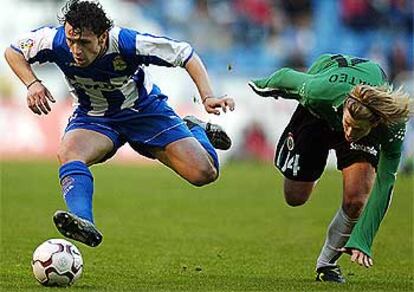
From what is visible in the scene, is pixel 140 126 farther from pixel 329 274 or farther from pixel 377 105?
pixel 377 105

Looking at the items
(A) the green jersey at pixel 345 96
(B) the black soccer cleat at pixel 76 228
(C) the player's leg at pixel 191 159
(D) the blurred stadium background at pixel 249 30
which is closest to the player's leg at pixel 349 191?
(A) the green jersey at pixel 345 96

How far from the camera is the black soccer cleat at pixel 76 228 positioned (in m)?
7.57

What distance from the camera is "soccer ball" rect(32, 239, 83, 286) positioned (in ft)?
25.5

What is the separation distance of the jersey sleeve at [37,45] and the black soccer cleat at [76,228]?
159 cm

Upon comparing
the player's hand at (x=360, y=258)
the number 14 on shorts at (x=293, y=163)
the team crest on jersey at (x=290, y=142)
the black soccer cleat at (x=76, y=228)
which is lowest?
the black soccer cleat at (x=76, y=228)

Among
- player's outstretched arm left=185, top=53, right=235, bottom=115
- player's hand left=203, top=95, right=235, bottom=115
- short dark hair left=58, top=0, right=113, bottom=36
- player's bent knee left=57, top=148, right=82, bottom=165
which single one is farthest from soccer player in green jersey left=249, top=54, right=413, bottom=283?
player's bent knee left=57, top=148, right=82, bottom=165

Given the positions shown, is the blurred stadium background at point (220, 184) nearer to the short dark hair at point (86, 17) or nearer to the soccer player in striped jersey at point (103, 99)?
the soccer player in striped jersey at point (103, 99)

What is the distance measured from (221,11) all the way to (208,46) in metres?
1.32

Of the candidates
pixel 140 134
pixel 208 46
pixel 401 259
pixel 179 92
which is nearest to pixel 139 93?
pixel 140 134

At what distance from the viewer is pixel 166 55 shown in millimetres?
8633

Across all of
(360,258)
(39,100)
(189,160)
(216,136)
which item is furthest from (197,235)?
(360,258)

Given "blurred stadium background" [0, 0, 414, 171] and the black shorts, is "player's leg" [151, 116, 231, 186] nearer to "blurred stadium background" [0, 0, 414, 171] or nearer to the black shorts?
the black shorts

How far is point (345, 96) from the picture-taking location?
8023 millimetres

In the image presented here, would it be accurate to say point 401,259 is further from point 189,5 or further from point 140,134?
point 189,5
